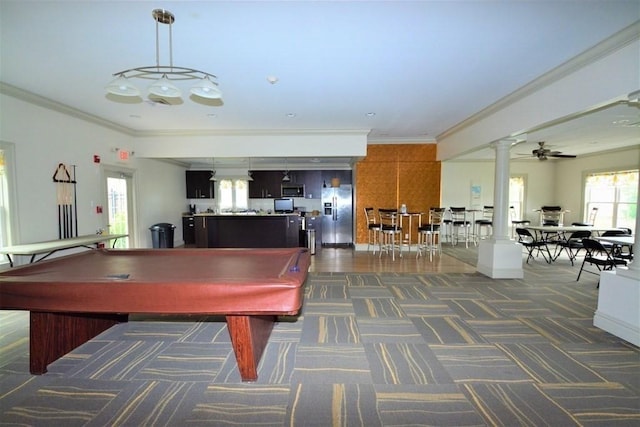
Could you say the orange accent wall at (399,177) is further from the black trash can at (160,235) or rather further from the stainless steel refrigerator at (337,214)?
the black trash can at (160,235)

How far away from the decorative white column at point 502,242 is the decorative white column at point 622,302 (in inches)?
73.0

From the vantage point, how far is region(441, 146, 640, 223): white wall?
877 cm

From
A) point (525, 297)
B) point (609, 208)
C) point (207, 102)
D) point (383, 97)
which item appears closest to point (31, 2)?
point (207, 102)

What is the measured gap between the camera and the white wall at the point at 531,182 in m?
8.77

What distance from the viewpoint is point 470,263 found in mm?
6160

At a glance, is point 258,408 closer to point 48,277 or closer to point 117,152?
point 48,277

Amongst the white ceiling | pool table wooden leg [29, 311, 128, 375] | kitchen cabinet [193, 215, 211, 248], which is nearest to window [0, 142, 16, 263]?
the white ceiling

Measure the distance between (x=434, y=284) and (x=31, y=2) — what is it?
5.45 metres

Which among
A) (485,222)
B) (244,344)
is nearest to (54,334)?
(244,344)

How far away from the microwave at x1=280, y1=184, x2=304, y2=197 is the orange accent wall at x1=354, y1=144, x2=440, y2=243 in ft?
8.16

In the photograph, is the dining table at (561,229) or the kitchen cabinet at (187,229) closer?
the dining table at (561,229)

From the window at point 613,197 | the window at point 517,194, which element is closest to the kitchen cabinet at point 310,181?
the window at point 517,194

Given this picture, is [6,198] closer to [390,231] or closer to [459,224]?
[390,231]

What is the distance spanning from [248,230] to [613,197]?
9610 mm
